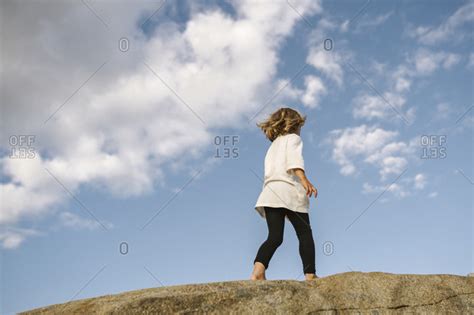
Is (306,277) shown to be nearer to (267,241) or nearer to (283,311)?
(267,241)

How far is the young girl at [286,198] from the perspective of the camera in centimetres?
546

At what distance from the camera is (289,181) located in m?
5.75

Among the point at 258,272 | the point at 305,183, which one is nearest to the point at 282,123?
the point at 305,183

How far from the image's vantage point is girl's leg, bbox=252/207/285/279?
5382 millimetres

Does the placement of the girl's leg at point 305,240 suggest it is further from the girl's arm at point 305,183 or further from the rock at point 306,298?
the rock at point 306,298

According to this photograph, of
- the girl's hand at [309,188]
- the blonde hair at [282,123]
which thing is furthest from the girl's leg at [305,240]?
the blonde hair at [282,123]

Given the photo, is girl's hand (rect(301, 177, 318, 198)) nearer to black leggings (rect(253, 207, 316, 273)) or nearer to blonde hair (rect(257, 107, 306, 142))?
black leggings (rect(253, 207, 316, 273))

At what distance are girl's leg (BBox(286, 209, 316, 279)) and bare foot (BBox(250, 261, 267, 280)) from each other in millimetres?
477

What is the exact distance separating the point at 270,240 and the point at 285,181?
28.8 inches

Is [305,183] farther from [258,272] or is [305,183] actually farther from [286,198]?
[258,272]

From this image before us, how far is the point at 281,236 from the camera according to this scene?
5574 millimetres

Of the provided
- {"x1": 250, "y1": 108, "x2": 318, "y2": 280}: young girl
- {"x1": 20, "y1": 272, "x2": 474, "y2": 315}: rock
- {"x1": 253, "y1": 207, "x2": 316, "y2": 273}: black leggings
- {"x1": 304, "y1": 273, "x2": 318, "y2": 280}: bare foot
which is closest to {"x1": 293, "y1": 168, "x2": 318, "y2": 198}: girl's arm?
{"x1": 250, "y1": 108, "x2": 318, "y2": 280}: young girl

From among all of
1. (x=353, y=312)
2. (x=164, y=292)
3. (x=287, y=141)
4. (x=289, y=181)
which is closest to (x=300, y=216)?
(x=289, y=181)

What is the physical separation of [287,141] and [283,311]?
90.8 inches
